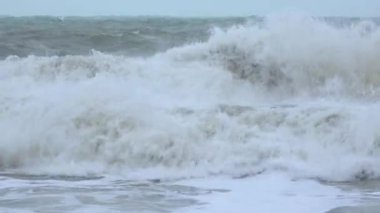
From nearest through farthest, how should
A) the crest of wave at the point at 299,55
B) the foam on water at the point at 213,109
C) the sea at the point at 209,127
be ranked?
the sea at the point at 209,127 < the foam on water at the point at 213,109 < the crest of wave at the point at 299,55

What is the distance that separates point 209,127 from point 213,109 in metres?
0.77

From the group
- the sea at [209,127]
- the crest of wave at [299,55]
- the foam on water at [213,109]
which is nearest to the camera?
the sea at [209,127]

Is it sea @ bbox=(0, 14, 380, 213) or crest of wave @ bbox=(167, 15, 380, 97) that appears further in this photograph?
crest of wave @ bbox=(167, 15, 380, 97)

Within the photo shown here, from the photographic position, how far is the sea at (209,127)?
21.6 ft

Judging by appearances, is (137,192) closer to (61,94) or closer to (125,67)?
(61,94)

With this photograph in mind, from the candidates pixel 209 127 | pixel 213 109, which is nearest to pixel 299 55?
pixel 213 109

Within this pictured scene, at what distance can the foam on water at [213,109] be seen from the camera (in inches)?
313

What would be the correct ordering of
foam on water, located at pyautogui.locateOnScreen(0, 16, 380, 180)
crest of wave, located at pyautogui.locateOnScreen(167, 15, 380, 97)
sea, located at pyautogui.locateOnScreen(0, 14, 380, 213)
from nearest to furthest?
sea, located at pyautogui.locateOnScreen(0, 14, 380, 213) < foam on water, located at pyautogui.locateOnScreen(0, 16, 380, 180) < crest of wave, located at pyautogui.locateOnScreen(167, 15, 380, 97)

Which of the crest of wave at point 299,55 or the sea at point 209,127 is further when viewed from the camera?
the crest of wave at point 299,55

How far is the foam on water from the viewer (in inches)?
313

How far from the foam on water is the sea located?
2 centimetres

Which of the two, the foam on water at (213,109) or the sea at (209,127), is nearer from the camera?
the sea at (209,127)

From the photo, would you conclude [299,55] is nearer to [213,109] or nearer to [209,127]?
[213,109]

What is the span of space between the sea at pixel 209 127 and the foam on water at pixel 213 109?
0.06ft
